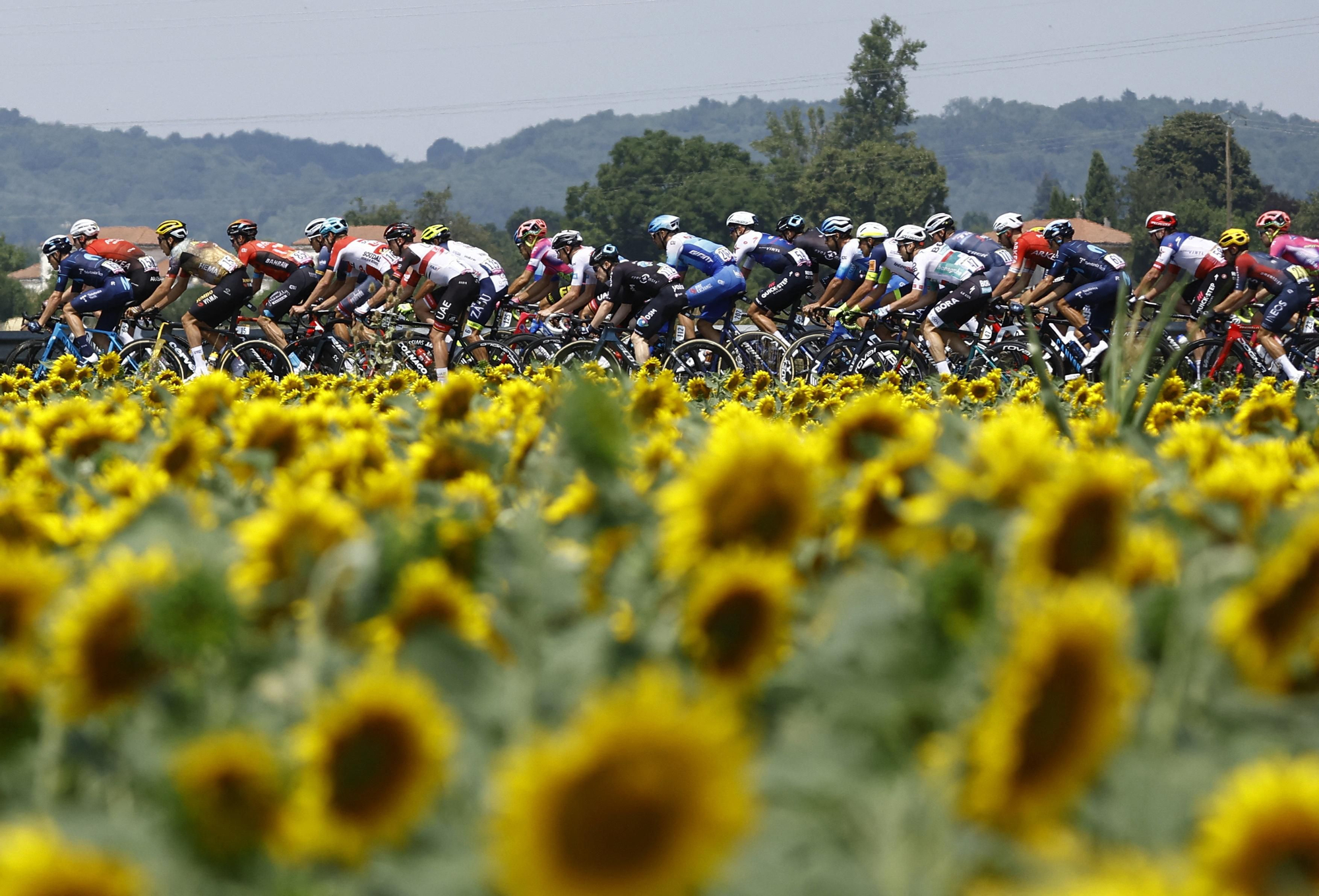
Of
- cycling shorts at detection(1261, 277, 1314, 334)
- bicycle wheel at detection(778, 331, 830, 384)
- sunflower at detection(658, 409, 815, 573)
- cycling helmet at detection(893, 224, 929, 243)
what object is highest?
sunflower at detection(658, 409, 815, 573)

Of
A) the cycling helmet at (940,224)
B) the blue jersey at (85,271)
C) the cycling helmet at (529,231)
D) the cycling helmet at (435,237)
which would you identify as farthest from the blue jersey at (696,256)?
the blue jersey at (85,271)

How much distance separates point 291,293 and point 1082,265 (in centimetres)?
943

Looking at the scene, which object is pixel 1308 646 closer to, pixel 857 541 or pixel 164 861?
pixel 857 541

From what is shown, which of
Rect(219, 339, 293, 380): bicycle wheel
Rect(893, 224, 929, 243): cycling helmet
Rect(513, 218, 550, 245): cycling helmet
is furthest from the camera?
Rect(513, 218, 550, 245): cycling helmet

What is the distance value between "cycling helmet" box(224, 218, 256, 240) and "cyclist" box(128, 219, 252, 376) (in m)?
0.83

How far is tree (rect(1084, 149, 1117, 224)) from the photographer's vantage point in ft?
454

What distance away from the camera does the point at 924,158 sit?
112562 mm

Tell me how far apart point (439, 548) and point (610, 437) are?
35 centimetres

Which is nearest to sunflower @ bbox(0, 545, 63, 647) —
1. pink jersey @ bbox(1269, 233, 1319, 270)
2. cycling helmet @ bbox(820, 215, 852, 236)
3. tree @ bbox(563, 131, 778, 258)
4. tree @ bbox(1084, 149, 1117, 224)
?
pink jersey @ bbox(1269, 233, 1319, 270)

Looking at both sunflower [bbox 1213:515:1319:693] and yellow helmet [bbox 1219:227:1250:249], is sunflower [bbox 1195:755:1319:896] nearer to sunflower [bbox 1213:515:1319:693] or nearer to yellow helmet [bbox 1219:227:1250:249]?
sunflower [bbox 1213:515:1319:693]

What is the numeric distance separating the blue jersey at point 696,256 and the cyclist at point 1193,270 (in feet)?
16.0

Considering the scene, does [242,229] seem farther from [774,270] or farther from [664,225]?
[774,270]

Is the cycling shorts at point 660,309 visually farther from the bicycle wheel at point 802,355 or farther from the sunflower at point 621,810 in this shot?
the sunflower at point 621,810

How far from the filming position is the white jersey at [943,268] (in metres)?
16.1
